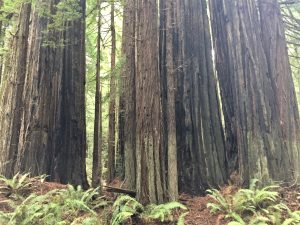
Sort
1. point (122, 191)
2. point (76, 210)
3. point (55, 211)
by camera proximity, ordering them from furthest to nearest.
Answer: point (122, 191)
point (76, 210)
point (55, 211)

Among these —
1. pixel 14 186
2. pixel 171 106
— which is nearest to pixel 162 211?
pixel 171 106

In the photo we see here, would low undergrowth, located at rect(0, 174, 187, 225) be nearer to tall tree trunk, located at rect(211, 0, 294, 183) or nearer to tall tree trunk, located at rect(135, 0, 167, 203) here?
tall tree trunk, located at rect(135, 0, 167, 203)

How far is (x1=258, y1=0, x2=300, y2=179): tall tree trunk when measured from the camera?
673cm

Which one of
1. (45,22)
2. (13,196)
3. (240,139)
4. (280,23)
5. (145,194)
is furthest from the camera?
(45,22)

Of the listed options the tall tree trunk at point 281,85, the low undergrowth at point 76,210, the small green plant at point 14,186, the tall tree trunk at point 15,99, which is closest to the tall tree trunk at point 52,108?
the tall tree trunk at point 15,99

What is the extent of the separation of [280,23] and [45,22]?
18.5 feet

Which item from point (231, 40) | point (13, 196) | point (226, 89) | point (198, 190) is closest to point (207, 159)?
point (198, 190)

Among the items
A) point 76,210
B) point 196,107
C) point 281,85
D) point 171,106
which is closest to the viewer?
point 76,210

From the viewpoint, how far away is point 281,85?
720cm

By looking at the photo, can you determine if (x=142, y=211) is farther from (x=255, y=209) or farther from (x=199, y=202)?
(x=255, y=209)

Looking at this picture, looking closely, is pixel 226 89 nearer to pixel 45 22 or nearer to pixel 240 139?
pixel 240 139

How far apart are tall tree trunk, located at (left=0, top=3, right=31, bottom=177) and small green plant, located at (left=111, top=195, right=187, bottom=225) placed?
10.3 ft

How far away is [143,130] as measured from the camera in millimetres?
5797

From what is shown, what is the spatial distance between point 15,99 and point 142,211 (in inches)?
182
